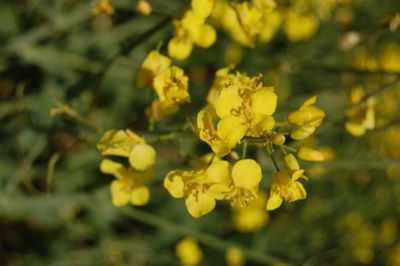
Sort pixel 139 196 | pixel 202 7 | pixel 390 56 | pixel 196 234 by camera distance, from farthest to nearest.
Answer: pixel 390 56
pixel 196 234
pixel 139 196
pixel 202 7

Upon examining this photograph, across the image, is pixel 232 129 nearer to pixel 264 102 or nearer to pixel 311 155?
pixel 264 102

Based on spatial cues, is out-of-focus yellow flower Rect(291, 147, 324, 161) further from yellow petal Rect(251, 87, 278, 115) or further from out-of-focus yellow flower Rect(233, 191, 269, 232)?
out-of-focus yellow flower Rect(233, 191, 269, 232)

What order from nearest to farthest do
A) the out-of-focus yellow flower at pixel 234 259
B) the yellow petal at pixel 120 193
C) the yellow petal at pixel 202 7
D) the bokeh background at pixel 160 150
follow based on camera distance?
the yellow petal at pixel 202 7 → the yellow petal at pixel 120 193 → the bokeh background at pixel 160 150 → the out-of-focus yellow flower at pixel 234 259

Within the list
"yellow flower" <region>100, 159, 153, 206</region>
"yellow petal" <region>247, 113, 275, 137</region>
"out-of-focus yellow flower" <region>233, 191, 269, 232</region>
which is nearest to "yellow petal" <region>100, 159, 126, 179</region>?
"yellow flower" <region>100, 159, 153, 206</region>

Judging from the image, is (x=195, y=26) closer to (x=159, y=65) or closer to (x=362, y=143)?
(x=159, y=65)

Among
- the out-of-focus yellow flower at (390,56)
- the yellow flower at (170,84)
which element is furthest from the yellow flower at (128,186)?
the out-of-focus yellow flower at (390,56)

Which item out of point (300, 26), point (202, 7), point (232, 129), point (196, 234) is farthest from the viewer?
point (300, 26)

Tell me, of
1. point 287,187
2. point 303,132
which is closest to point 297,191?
point 287,187

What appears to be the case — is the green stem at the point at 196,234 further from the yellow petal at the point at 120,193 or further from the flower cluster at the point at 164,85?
the flower cluster at the point at 164,85
